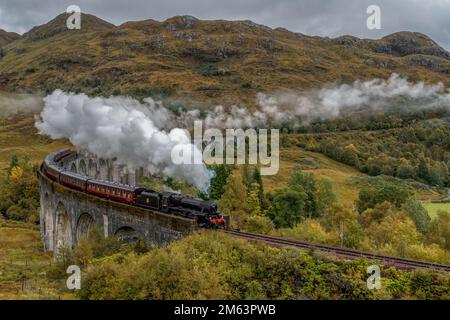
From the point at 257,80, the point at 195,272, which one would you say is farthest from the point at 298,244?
the point at 257,80

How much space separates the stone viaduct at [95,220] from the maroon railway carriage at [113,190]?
0.49 m

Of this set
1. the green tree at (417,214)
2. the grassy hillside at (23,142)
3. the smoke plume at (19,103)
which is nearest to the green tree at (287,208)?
the green tree at (417,214)

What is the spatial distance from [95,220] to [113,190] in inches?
161

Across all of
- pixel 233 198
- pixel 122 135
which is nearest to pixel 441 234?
pixel 233 198

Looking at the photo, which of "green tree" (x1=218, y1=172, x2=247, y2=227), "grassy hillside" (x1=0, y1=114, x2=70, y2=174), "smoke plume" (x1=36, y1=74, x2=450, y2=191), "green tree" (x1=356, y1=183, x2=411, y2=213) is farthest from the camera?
"grassy hillside" (x1=0, y1=114, x2=70, y2=174)

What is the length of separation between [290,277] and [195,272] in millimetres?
4667

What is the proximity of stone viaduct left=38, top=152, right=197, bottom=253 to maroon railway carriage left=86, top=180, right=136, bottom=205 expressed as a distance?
49 cm

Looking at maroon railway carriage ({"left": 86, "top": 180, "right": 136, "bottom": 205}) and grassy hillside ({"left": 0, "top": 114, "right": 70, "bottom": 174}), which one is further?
grassy hillside ({"left": 0, "top": 114, "right": 70, "bottom": 174})

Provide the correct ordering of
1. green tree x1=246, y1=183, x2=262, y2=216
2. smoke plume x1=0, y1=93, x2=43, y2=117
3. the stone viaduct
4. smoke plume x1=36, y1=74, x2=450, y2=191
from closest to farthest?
the stone viaduct → smoke plume x1=36, y1=74, x2=450, y2=191 → green tree x1=246, y1=183, x2=262, y2=216 → smoke plume x1=0, y1=93, x2=43, y2=117

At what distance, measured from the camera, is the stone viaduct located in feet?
104

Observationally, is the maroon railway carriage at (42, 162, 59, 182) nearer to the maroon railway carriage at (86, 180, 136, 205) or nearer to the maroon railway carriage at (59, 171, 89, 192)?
the maroon railway carriage at (59, 171, 89, 192)

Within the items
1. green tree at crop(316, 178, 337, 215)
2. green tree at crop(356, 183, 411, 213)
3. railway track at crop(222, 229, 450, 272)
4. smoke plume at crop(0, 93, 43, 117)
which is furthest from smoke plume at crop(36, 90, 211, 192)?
smoke plume at crop(0, 93, 43, 117)

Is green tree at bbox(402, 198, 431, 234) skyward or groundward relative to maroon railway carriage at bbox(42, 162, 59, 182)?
groundward
